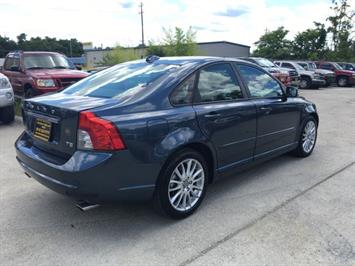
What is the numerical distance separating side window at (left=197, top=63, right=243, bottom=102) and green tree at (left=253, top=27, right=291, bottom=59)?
40.0m

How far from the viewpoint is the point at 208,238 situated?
3273mm

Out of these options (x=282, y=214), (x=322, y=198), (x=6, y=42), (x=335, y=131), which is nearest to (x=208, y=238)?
(x=282, y=214)

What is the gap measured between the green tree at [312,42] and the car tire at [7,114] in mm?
35750

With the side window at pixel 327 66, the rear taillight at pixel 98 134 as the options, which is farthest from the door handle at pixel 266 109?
the side window at pixel 327 66

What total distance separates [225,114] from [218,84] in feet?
1.24

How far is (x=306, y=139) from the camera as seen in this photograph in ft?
18.9

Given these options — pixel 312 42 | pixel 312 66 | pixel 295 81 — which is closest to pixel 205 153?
pixel 295 81

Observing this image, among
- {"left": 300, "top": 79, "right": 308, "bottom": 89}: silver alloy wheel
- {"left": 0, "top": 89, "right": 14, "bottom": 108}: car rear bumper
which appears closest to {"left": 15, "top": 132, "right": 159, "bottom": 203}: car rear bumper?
{"left": 0, "top": 89, "right": 14, "bottom": 108}: car rear bumper

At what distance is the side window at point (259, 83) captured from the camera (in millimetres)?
4492

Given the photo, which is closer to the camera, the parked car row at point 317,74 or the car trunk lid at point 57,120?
the car trunk lid at point 57,120

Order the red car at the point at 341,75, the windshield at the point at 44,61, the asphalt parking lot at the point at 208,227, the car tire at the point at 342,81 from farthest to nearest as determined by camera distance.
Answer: the car tire at the point at 342,81 → the red car at the point at 341,75 → the windshield at the point at 44,61 → the asphalt parking lot at the point at 208,227

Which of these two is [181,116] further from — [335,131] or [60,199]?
[335,131]

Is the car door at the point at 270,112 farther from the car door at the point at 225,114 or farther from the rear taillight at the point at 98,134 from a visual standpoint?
the rear taillight at the point at 98,134

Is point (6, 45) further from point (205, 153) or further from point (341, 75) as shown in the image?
point (205, 153)
